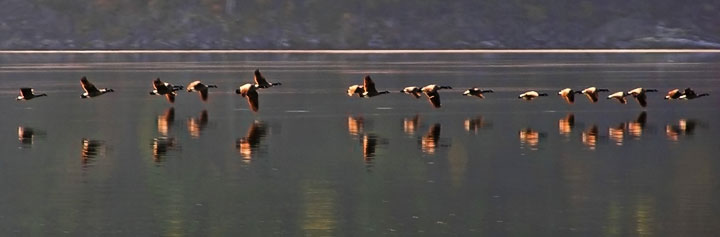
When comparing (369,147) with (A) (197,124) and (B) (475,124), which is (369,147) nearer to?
(B) (475,124)

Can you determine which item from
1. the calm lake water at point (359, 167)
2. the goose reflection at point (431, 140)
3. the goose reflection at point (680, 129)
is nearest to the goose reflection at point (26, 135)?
the calm lake water at point (359, 167)

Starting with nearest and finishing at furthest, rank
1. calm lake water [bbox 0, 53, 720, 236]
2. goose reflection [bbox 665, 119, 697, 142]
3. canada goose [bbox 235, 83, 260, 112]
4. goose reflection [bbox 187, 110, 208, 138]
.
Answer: calm lake water [bbox 0, 53, 720, 236]
goose reflection [bbox 665, 119, 697, 142]
goose reflection [bbox 187, 110, 208, 138]
canada goose [bbox 235, 83, 260, 112]

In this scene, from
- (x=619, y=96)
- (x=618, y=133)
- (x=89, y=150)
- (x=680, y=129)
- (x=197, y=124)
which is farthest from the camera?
(x=619, y=96)

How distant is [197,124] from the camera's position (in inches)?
1838

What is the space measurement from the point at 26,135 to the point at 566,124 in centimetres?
1299

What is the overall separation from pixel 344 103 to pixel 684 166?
24.8 metres

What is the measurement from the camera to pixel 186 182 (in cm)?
3114

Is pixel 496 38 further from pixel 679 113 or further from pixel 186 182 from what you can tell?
pixel 186 182

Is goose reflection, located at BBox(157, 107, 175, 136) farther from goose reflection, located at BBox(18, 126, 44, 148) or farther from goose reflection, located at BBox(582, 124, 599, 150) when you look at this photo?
goose reflection, located at BBox(582, 124, 599, 150)

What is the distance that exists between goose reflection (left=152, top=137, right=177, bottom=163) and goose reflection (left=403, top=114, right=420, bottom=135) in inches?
223

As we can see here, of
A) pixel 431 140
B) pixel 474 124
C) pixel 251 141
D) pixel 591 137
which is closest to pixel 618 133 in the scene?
pixel 591 137

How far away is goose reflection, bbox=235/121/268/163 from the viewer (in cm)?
3709

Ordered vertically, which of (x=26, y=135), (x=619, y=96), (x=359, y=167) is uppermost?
(x=619, y=96)

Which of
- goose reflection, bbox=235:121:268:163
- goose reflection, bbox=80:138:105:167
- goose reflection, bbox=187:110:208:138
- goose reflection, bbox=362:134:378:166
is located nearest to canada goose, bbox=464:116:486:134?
goose reflection, bbox=362:134:378:166
